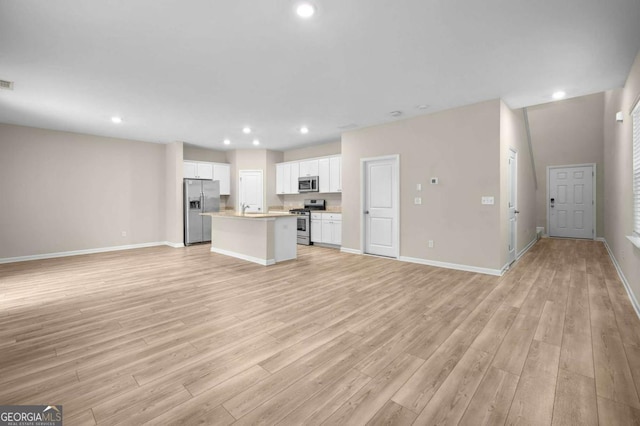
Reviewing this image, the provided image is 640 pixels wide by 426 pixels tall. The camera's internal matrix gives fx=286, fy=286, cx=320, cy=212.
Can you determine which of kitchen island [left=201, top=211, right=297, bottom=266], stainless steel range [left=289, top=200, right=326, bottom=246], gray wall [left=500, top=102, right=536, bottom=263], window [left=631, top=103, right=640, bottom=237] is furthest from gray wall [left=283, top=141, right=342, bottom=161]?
window [left=631, top=103, right=640, bottom=237]

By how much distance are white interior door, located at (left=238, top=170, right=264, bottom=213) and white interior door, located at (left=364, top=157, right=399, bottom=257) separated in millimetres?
3680

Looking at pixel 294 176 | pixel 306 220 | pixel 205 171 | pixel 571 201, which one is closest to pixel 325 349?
pixel 306 220

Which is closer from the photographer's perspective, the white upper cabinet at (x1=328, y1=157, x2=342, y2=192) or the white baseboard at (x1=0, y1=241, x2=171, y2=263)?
the white baseboard at (x1=0, y1=241, x2=171, y2=263)

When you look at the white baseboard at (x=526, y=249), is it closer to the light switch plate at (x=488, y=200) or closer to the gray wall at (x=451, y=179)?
the gray wall at (x=451, y=179)

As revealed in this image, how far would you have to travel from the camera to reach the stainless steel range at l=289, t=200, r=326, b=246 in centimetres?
740

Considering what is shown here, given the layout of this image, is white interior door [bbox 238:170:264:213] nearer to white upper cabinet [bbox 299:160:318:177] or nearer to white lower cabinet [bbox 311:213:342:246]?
white upper cabinet [bbox 299:160:318:177]

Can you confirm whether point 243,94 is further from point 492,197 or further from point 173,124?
point 492,197

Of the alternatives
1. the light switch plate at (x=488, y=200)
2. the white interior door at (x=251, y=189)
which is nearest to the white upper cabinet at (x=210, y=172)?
the white interior door at (x=251, y=189)

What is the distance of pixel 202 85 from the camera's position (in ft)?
12.2

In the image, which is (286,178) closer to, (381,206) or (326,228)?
(326,228)

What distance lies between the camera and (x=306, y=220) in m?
7.41

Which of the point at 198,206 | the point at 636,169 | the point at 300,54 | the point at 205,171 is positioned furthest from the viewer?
the point at 205,171

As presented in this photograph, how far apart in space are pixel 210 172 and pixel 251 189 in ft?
3.99

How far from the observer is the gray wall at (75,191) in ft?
18.1
